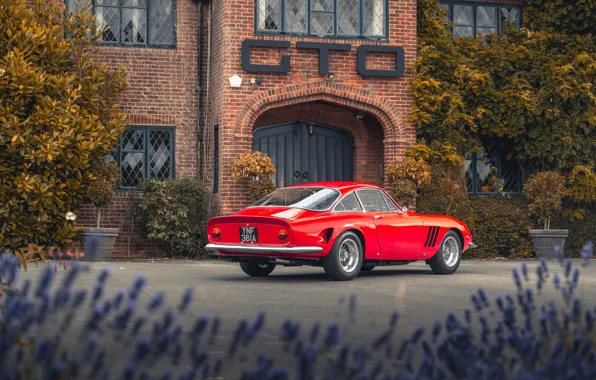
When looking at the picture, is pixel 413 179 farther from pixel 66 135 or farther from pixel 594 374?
pixel 594 374

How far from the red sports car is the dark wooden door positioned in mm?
6581

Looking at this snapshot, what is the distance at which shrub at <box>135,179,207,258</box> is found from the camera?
64.2 feet

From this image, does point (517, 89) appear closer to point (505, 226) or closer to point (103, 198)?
point (505, 226)

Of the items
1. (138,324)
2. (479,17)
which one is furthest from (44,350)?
(479,17)

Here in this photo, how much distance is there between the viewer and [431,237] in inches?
590

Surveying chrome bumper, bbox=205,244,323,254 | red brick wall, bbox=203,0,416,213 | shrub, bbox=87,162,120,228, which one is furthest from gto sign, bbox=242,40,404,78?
chrome bumper, bbox=205,244,323,254

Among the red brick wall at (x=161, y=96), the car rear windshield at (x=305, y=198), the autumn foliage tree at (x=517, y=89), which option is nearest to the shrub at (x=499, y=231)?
the autumn foliage tree at (x=517, y=89)

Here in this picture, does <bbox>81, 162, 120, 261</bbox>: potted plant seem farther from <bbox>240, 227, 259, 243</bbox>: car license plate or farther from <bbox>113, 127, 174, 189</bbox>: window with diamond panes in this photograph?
<bbox>240, 227, 259, 243</bbox>: car license plate

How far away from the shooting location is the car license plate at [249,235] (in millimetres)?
13125

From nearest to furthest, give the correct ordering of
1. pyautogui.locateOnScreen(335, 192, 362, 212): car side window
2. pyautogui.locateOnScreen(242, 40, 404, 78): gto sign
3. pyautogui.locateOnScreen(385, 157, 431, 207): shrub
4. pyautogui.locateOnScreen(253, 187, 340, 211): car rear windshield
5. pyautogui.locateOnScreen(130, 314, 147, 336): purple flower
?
pyautogui.locateOnScreen(130, 314, 147, 336): purple flower → pyautogui.locateOnScreen(253, 187, 340, 211): car rear windshield → pyautogui.locateOnScreen(335, 192, 362, 212): car side window → pyautogui.locateOnScreen(242, 40, 404, 78): gto sign → pyautogui.locateOnScreen(385, 157, 431, 207): shrub

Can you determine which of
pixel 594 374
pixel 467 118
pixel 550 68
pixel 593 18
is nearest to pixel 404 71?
pixel 467 118

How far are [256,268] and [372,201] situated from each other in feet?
6.64

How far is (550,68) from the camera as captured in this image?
21328mm

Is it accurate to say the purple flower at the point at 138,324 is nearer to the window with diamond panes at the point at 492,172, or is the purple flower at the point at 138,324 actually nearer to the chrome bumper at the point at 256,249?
the chrome bumper at the point at 256,249
